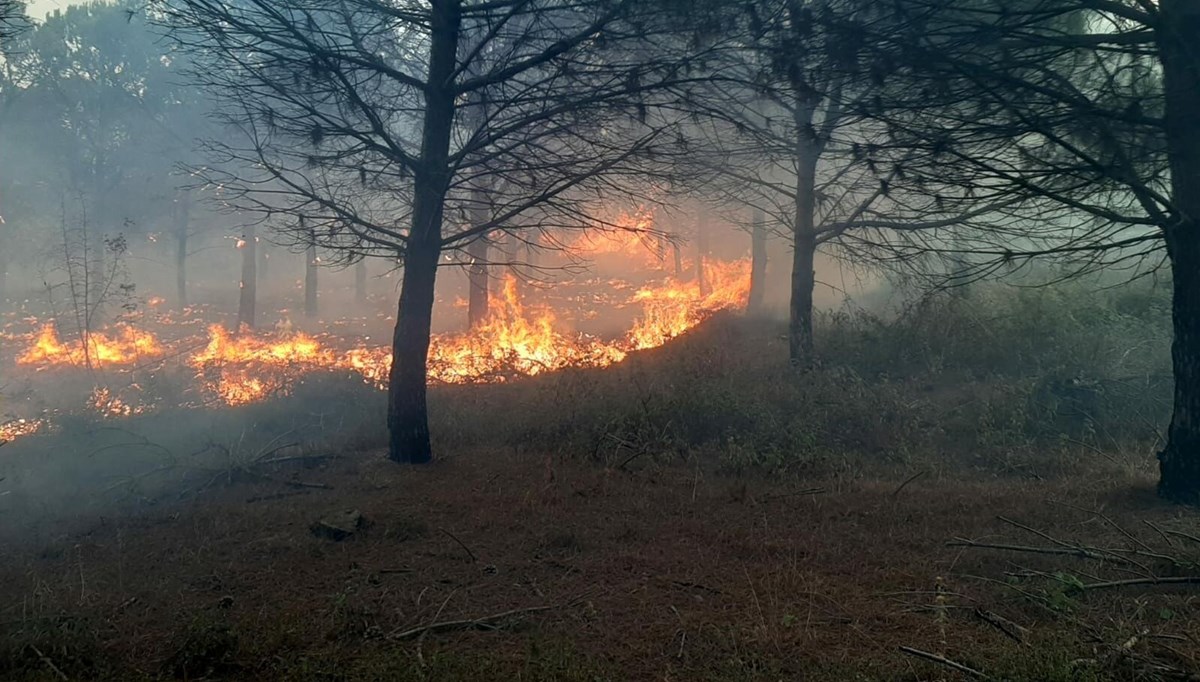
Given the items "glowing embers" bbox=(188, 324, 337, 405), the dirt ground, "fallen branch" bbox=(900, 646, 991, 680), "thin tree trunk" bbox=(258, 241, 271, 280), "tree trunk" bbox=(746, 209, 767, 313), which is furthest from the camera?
"thin tree trunk" bbox=(258, 241, 271, 280)

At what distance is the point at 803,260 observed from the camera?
13000 millimetres

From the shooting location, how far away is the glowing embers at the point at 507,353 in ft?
45.8

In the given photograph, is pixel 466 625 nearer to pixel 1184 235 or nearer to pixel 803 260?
pixel 1184 235

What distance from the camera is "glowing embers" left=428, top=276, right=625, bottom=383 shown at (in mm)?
13961

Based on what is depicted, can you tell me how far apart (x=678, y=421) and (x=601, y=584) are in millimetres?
4378

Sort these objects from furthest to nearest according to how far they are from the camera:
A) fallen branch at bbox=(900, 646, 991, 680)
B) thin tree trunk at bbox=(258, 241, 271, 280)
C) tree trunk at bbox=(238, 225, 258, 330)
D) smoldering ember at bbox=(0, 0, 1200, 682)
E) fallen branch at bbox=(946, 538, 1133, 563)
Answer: thin tree trunk at bbox=(258, 241, 271, 280) → tree trunk at bbox=(238, 225, 258, 330) → fallen branch at bbox=(946, 538, 1133, 563) → smoldering ember at bbox=(0, 0, 1200, 682) → fallen branch at bbox=(900, 646, 991, 680)

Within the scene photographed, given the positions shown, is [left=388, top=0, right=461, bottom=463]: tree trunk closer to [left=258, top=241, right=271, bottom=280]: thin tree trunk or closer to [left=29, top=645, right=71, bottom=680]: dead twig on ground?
[left=29, top=645, right=71, bottom=680]: dead twig on ground

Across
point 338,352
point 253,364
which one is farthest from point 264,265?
point 253,364

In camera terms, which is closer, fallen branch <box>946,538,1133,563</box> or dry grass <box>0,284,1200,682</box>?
dry grass <box>0,284,1200,682</box>

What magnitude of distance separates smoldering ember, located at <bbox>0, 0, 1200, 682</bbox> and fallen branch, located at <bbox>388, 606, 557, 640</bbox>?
6cm

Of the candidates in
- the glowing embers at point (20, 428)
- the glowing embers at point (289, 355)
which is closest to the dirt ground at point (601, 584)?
the glowing embers at point (289, 355)

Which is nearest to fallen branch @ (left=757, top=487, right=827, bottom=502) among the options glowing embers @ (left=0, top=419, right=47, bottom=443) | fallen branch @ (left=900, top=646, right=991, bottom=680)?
fallen branch @ (left=900, top=646, right=991, bottom=680)

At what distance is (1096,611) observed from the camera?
13.6 ft

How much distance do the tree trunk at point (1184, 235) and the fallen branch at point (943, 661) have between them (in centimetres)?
420
